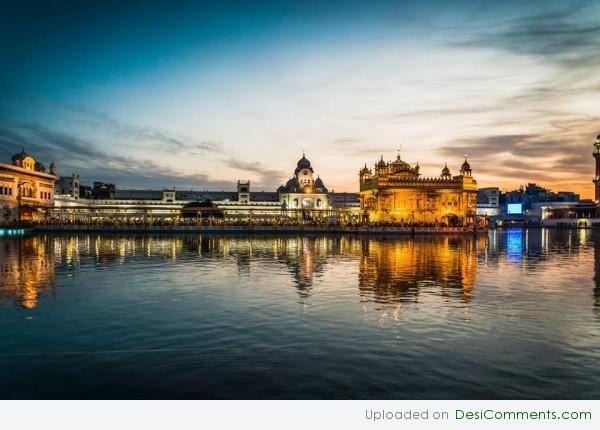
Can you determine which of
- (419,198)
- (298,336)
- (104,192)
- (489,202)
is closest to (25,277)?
(298,336)

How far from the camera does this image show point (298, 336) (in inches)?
465

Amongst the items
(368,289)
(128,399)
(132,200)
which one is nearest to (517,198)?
(132,200)

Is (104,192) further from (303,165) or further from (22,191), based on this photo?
(22,191)

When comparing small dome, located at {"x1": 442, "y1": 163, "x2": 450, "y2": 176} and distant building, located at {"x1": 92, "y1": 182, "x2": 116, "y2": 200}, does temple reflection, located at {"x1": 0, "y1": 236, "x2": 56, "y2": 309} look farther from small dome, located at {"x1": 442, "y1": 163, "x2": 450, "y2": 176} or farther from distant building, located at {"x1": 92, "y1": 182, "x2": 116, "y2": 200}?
distant building, located at {"x1": 92, "y1": 182, "x2": 116, "y2": 200}

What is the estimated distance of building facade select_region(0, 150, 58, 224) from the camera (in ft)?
241

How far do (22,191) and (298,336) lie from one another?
82.1 metres

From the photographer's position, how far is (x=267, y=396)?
8.24m

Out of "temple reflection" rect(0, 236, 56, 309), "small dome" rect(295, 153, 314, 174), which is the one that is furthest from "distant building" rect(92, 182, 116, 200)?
"temple reflection" rect(0, 236, 56, 309)

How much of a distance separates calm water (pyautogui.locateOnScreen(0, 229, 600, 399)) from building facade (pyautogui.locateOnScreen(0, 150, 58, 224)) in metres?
59.7

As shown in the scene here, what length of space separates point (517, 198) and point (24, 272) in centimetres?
19324

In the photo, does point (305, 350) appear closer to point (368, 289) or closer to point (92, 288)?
point (368, 289)

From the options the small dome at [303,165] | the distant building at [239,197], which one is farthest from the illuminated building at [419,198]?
the small dome at [303,165]

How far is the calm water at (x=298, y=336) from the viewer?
28.4ft

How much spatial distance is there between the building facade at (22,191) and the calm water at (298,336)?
196 feet
